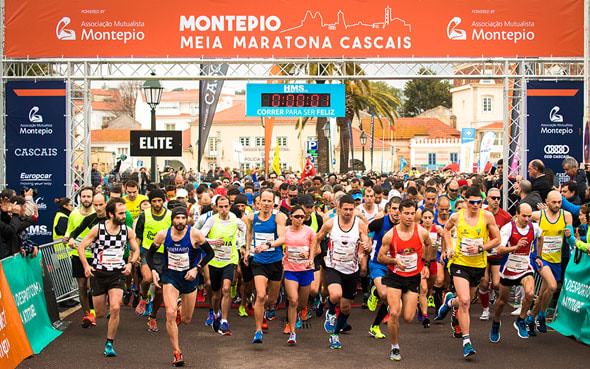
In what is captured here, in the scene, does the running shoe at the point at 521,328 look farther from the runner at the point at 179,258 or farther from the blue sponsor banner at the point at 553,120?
the blue sponsor banner at the point at 553,120

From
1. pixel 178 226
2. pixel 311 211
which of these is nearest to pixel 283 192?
pixel 311 211

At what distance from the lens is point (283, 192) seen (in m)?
15.5

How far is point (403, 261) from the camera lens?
1032 cm

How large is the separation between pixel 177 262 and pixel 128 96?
4302 inches

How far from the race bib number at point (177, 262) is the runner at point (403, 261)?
2238 mm

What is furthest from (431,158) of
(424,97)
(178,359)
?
(178,359)

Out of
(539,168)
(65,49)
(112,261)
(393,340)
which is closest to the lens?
(393,340)

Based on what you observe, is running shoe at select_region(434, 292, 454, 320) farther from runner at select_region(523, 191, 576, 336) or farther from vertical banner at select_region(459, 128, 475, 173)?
vertical banner at select_region(459, 128, 475, 173)

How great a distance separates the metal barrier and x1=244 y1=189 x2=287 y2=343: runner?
3.08 m

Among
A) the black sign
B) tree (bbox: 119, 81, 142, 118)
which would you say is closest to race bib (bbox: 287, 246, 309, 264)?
the black sign

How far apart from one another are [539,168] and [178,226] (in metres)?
7.09

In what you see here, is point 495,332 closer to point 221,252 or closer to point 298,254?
point 298,254

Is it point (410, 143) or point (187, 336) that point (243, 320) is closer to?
point (187, 336)

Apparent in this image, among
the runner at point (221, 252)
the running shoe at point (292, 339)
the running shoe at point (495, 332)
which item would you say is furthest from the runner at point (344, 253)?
the running shoe at point (495, 332)
